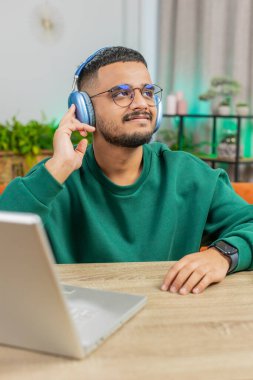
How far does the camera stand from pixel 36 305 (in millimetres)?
615

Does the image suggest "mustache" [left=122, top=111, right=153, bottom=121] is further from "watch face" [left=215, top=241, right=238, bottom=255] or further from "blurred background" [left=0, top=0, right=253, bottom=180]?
"blurred background" [left=0, top=0, right=253, bottom=180]

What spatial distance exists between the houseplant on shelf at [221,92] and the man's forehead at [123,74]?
325 cm

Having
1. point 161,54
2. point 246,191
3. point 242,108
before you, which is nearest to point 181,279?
point 246,191

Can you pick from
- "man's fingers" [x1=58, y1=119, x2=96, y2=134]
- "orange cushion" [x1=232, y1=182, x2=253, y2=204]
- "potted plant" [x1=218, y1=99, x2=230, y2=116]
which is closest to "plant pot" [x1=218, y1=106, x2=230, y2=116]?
"potted plant" [x1=218, y1=99, x2=230, y2=116]

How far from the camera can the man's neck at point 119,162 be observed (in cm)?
141

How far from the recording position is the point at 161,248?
4.61 ft

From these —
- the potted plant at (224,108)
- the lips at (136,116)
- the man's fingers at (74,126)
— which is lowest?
the potted plant at (224,108)

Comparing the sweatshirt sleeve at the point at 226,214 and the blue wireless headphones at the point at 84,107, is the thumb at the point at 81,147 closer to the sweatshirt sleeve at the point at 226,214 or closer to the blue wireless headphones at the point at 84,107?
the blue wireless headphones at the point at 84,107

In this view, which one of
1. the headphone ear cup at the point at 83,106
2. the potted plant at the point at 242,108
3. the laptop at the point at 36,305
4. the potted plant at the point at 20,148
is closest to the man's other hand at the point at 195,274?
the laptop at the point at 36,305

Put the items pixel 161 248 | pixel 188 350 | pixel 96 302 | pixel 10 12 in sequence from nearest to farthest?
pixel 188 350
pixel 96 302
pixel 161 248
pixel 10 12

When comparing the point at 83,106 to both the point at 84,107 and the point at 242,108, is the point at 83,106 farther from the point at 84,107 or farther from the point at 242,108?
the point at 242,108

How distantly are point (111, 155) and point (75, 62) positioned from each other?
3901mm

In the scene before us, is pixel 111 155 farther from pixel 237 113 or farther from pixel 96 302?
pixel 237 113

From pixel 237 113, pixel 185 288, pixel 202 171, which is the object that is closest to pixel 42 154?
pixel 237 113
